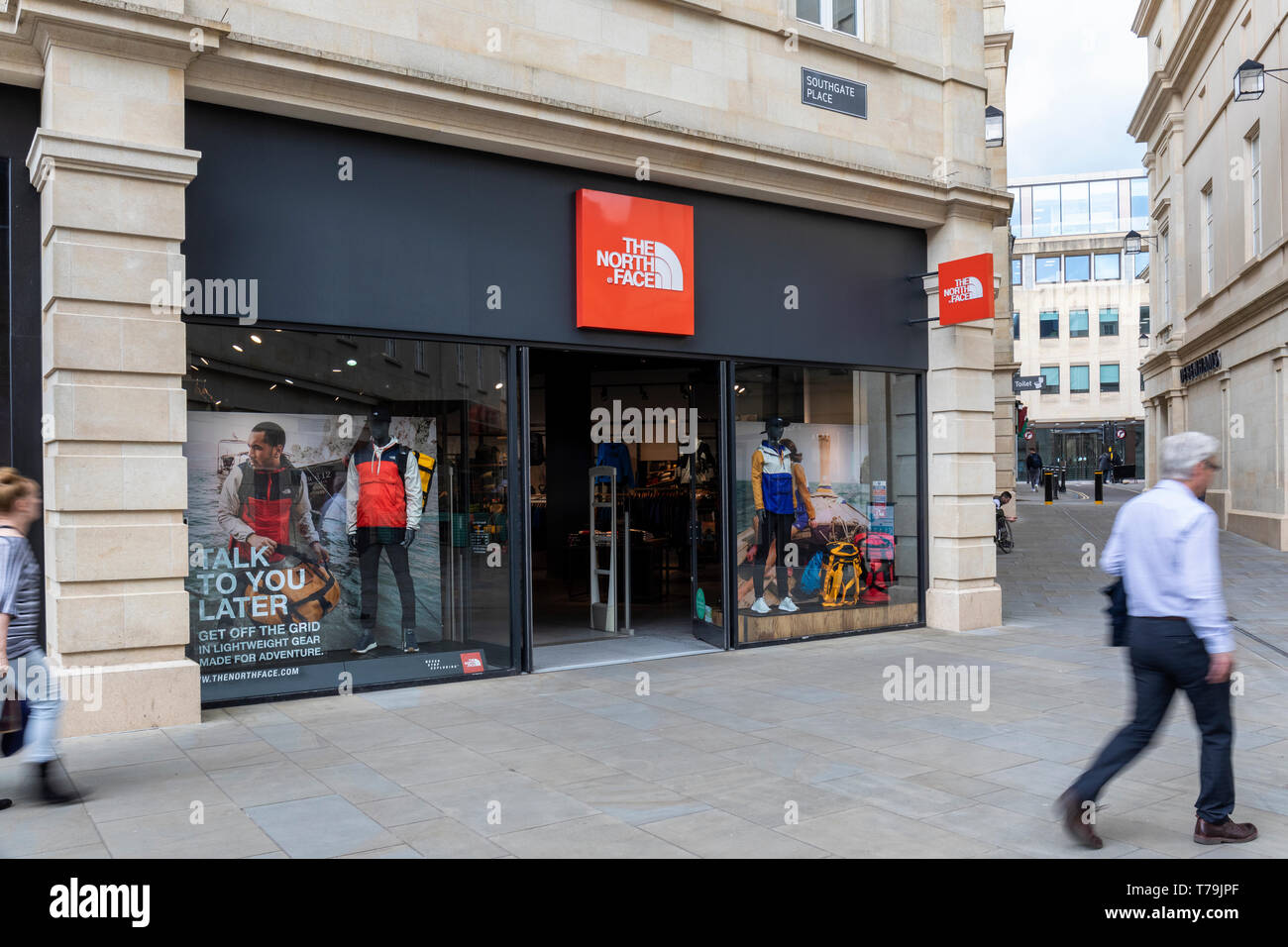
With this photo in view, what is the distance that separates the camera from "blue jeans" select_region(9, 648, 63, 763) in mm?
5137

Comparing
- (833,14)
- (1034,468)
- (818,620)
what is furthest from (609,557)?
(1034,468)

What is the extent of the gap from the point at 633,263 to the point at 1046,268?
6748 centimetres

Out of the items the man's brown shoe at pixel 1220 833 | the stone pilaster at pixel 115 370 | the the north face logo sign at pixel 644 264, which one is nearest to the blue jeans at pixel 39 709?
the stone pilaster at pixel 115 370

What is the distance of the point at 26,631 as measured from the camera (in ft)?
16.8

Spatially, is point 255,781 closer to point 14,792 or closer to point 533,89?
point 14,792

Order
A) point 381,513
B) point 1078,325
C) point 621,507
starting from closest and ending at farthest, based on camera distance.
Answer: point 381,513
point 621,507
point 1078,325

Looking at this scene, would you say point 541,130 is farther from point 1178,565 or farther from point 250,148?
point 1178,565

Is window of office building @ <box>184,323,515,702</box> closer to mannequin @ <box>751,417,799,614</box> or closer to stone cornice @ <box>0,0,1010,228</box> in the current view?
stone cornice @ <box>0,0,1010,228</box>

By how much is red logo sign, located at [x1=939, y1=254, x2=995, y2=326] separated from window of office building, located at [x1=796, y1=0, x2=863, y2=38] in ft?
9.38

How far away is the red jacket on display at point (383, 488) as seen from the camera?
29.2ft

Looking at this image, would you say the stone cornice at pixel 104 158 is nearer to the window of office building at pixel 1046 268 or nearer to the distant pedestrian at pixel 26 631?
the distant pedestrian at pixel 26 631

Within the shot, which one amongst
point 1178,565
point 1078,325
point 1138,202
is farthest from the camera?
point 1138,202

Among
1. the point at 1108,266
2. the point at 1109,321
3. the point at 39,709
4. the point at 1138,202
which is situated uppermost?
the point at 1138,202

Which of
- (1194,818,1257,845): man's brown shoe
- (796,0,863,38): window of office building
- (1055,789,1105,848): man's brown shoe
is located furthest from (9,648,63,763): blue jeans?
(796,0,863,38): window of office building
